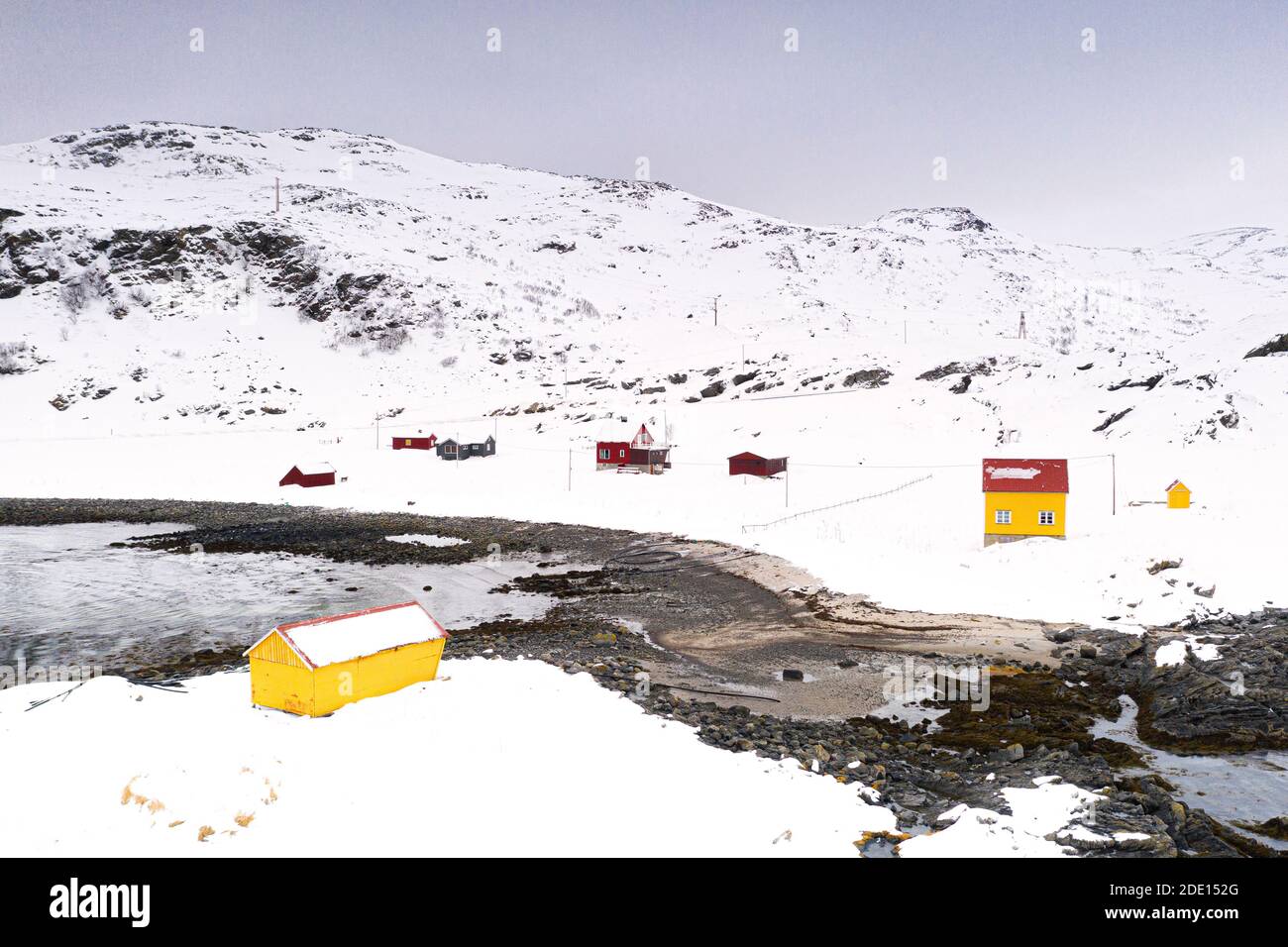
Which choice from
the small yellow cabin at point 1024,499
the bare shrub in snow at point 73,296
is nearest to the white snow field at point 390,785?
the small yellow cabin at point 1024,499

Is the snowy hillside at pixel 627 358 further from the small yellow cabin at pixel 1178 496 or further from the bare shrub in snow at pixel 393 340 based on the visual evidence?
the small yellow cabin at pixel 1178 496

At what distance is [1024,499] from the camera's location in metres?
29.7

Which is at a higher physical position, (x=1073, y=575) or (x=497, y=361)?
(x=497, y=361)

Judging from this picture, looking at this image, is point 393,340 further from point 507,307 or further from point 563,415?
point 563,415

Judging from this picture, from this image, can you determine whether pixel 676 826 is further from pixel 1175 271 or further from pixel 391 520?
pixel 1175 271

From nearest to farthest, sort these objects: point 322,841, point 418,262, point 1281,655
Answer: point 322,841
point 1281,655
point 418,262

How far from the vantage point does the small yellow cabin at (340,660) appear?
40.1 ft

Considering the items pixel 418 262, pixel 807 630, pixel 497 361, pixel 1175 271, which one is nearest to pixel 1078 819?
pixel 807 630

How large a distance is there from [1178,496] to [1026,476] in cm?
577

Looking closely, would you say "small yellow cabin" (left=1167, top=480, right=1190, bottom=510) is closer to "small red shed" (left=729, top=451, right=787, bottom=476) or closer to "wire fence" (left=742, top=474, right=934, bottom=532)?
"wire fence" (left=742, top=474, right=934, bottom=532)

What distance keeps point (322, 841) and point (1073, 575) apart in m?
24.8

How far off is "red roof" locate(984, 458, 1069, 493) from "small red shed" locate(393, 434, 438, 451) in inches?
1850

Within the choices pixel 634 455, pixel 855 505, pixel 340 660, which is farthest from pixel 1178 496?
pixel 634 455
